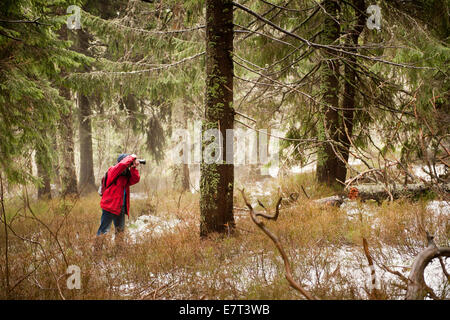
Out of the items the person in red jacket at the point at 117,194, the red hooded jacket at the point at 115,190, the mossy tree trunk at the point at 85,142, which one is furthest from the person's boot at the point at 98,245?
the mossy tree trunk at the point at 85,142

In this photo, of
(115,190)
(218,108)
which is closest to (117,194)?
(115,190)

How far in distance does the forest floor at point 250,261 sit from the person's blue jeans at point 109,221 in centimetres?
36

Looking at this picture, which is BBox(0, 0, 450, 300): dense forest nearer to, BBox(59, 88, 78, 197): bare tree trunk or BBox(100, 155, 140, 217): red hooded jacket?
BBox(100, 155, 140, 217): red hooded jacket

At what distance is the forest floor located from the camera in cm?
277

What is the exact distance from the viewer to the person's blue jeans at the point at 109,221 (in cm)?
475

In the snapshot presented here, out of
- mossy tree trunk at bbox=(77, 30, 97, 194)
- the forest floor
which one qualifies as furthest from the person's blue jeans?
mossy tree trunk at bbox=(77, 30, 97, 194)

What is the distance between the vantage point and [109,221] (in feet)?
15.7

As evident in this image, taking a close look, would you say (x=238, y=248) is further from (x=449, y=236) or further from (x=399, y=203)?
(x=399, y=203)

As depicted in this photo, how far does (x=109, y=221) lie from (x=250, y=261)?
115 inches

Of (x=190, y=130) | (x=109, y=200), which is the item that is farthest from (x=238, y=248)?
(x=190, y=130)

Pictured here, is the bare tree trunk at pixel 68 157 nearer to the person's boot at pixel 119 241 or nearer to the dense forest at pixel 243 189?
the dense forest at pixel 243 189

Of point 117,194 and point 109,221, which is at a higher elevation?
point 117,194

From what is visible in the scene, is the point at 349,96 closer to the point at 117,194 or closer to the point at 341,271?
the point at 341,271
